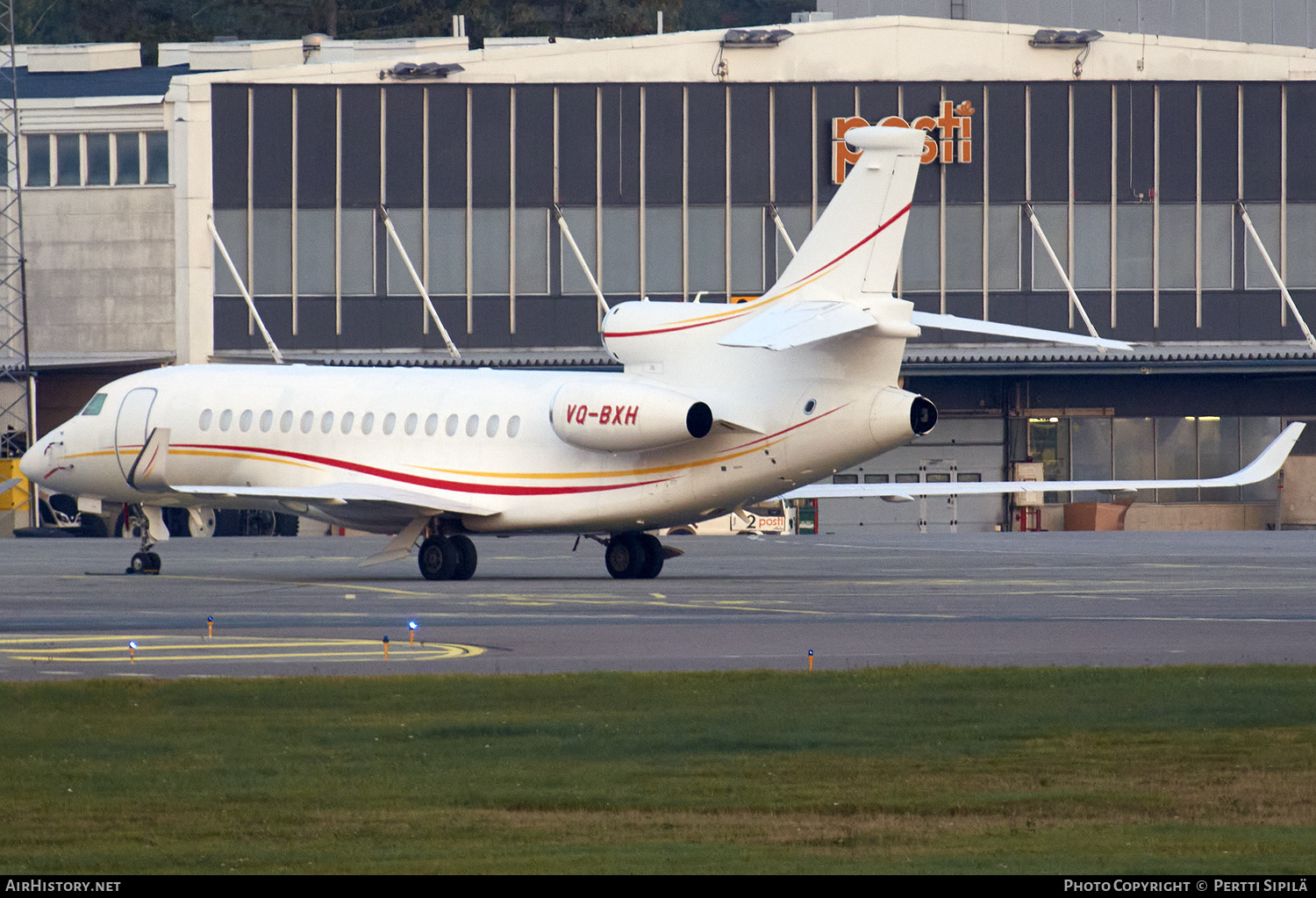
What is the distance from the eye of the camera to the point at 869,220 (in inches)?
1169

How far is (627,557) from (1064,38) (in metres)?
40.4

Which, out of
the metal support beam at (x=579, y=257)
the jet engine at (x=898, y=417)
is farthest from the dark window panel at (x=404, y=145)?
the jet engine at (x=898, y=417)

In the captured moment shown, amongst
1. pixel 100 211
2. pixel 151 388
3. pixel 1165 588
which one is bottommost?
pixel 1165 588

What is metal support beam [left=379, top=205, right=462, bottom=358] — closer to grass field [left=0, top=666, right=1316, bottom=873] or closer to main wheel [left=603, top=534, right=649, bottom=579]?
main wheel [left=603, top=534, right=649, bottom=579]

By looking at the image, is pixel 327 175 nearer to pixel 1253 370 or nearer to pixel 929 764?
pixel 1253 370

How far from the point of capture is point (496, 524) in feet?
111

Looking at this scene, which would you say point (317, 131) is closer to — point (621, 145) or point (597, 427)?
point (621, 145)

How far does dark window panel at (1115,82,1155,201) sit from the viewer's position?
68.4 metres

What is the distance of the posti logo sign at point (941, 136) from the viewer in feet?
223

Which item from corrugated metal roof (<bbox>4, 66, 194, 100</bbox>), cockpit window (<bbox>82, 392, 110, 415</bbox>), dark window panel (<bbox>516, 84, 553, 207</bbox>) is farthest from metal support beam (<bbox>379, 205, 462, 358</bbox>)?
cockpit window (<bbox>82, 392, 110, 415</bbox>)

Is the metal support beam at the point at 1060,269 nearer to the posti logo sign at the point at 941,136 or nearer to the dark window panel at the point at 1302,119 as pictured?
the posti logo sign at the point at 941,136

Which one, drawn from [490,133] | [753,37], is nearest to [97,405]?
[490,133]
